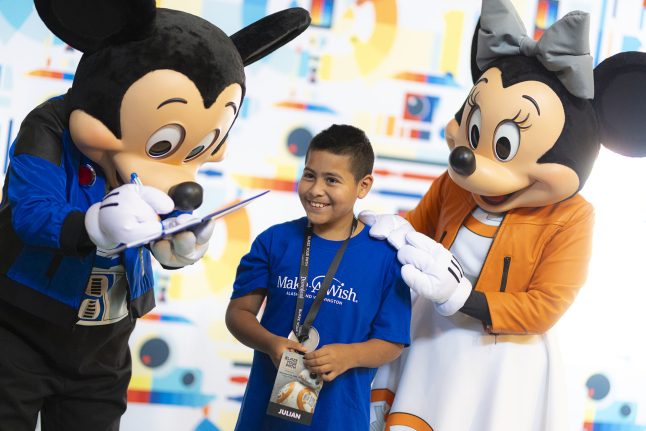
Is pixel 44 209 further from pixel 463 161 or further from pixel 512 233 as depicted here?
pixel 512 233

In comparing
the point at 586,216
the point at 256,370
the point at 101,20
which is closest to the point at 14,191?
the point at 101,20

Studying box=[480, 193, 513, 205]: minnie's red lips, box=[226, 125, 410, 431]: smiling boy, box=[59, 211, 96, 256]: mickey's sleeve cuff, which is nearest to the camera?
box=[59, 211, 96, 256]: mickey's sleeve cuff

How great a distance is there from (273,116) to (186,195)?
1483 millimetres

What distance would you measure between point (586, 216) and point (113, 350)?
49.9 inches

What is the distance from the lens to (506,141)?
2.29 m

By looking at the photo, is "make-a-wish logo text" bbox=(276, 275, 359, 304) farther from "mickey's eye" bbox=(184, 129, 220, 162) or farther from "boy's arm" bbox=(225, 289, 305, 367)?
"mickey's eye" bbox=(184, 129, 220, 162)

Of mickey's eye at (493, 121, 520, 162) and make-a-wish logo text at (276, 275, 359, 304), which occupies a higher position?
mickey's eye at (493, 121, 520, 162)

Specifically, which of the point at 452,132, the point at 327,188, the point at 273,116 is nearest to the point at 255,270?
the point at 327,188

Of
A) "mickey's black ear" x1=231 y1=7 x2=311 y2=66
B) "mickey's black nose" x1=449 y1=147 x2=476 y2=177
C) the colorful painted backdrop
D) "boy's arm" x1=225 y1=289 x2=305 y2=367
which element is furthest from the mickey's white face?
the colorful painted backdrop

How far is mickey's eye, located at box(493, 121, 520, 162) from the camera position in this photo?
2275 mm

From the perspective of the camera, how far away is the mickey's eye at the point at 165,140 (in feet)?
6.55

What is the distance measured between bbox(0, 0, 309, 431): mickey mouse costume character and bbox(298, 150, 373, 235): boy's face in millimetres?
239

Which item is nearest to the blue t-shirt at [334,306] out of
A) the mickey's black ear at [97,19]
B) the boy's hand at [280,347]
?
the boy's hand at [280,347]

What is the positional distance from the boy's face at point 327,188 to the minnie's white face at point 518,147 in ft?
0.93
